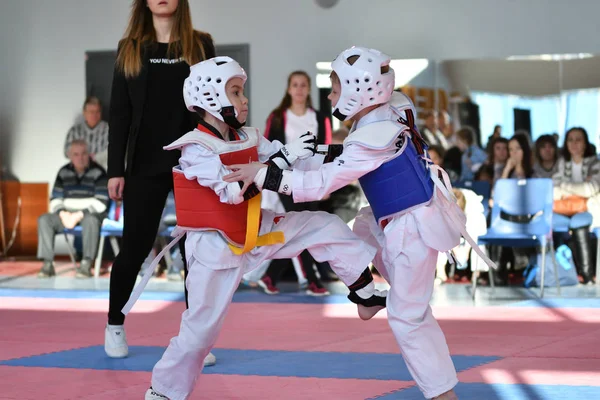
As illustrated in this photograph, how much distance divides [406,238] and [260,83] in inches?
319

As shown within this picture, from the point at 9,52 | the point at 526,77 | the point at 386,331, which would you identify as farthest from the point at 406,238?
the point at 9,52

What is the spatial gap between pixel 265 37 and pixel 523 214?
14.6 feet

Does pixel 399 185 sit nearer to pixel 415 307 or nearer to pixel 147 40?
pixel 415 307

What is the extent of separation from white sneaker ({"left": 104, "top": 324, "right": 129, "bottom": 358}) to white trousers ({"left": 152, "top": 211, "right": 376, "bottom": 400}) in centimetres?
113

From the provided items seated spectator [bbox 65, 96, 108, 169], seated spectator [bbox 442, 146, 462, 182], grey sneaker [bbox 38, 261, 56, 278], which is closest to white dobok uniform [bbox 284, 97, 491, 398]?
grey sneaker [bbox 38, 261, 56, 278]

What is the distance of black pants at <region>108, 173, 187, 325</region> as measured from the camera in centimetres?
428

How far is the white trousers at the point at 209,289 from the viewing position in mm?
3383

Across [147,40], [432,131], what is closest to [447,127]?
[432,131]

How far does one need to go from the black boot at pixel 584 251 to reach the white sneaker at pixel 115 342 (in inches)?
198

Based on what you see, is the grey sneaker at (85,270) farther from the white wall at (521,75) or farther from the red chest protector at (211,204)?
the red chest protector at (211,204)

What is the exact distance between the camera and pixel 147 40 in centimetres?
436

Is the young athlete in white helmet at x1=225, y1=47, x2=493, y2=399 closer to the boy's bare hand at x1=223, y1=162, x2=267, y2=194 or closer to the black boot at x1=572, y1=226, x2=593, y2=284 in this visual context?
the boy's bare hand at x1=223, y1=162, x2=267, y2=194

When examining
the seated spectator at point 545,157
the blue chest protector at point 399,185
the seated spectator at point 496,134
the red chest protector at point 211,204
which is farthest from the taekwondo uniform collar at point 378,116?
the seated spectator at point 496,134

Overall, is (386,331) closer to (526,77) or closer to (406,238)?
(406,238)
